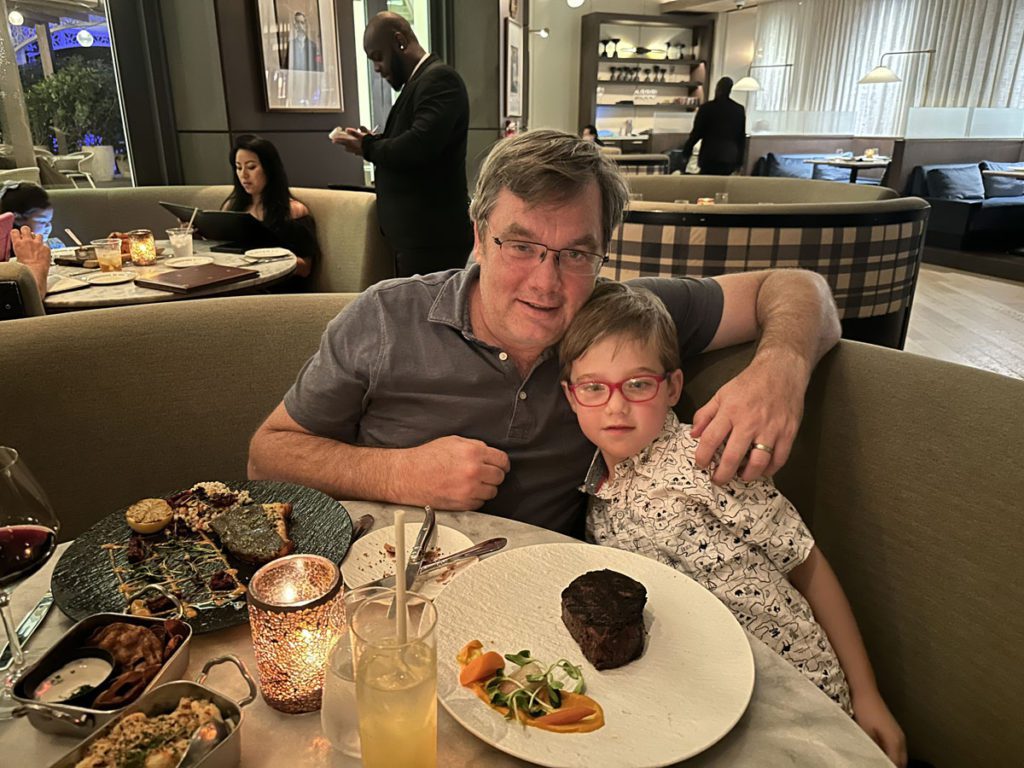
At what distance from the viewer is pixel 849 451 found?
121cm

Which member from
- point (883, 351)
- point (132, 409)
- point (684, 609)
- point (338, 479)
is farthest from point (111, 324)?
point (883, 351)

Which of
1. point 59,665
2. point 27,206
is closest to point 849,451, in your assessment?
point 59,665

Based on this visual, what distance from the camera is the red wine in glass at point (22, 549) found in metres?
0.73

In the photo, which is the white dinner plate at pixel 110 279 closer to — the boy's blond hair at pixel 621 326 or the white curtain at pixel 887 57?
the boy's blond hair at pixel 621 326

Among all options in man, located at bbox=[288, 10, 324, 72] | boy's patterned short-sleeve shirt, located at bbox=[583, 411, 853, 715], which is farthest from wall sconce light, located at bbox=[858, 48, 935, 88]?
boy's patterned short-sleeve shirt, located at bbox=[583, 411, 853, 715]

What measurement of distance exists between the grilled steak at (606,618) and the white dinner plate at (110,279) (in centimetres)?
235

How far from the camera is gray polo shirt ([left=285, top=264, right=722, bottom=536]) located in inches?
50.4

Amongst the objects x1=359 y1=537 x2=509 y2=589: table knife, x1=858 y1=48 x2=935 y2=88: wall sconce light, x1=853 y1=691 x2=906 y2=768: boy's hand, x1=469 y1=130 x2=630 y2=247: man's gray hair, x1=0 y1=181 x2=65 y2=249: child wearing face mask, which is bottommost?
x1=853 y1=691 x2=906 y2=768: boy's hand

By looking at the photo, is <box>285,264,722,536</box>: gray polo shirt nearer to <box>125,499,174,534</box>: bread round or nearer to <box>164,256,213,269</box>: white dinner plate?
<box>125,499,174,534</box>: bread round

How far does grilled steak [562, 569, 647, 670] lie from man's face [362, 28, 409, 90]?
3.03 meters

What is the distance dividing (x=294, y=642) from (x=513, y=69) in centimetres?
656

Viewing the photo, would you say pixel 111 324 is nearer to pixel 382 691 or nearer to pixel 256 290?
pixel 382 691

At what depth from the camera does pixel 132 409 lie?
1.41 m

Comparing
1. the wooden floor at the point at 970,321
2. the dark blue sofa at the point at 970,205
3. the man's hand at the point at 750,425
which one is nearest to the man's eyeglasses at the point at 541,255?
the man's hand at the point at 750,425
